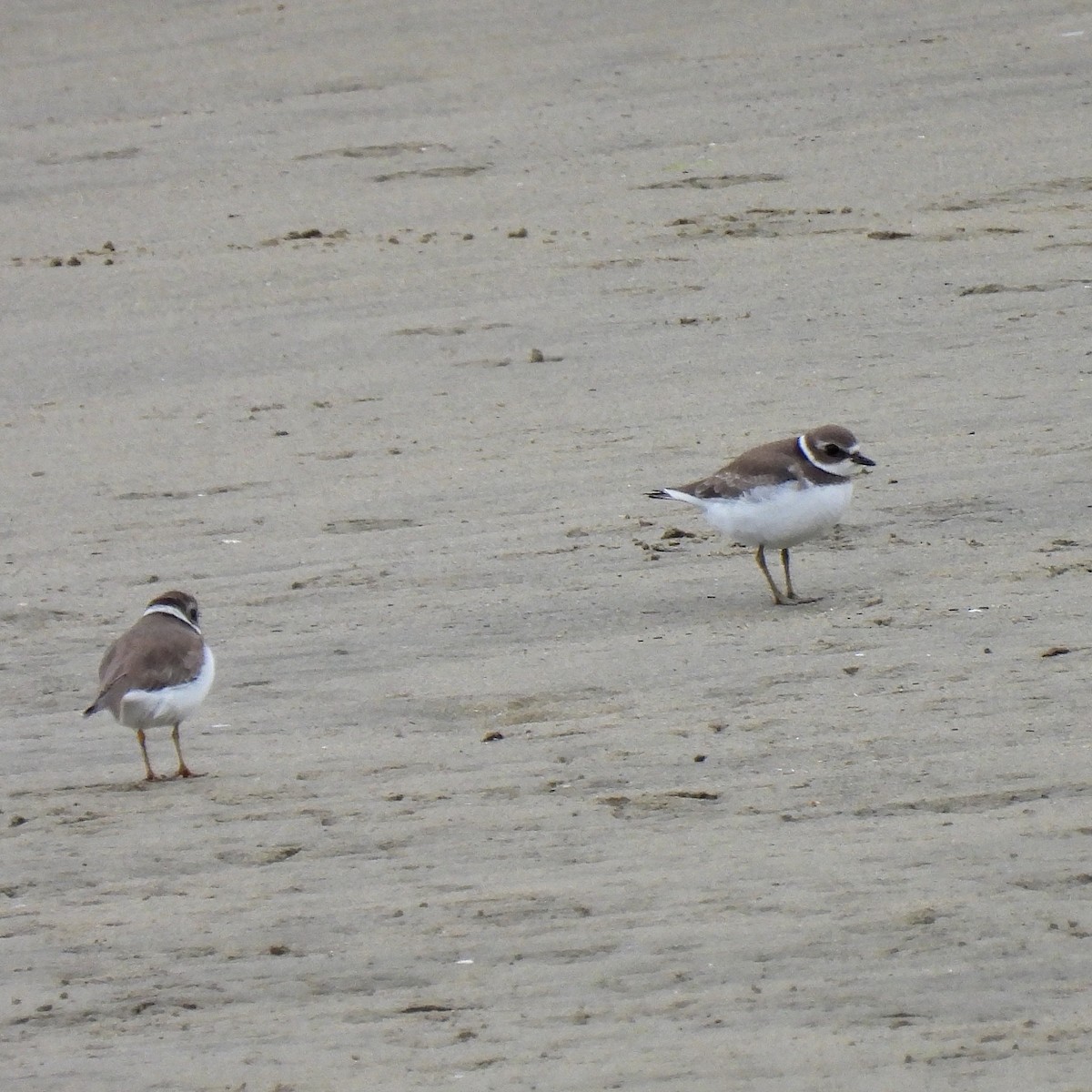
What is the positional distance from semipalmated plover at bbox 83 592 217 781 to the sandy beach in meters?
0.22

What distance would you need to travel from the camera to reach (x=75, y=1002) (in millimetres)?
5152

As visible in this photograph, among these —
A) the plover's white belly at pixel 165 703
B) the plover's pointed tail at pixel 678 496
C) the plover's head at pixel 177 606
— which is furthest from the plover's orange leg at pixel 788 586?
the plover's white belly at pixel 165 703

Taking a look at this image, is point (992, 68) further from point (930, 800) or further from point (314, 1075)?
point (314, 1075)

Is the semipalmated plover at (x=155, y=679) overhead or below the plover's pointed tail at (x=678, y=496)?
overhead

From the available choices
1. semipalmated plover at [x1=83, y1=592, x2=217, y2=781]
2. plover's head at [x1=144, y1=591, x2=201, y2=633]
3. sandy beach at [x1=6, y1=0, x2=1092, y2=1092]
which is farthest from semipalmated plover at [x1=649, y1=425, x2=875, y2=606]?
semipalmated plover at [x1=83, y1=592, x2=217, y2=781]

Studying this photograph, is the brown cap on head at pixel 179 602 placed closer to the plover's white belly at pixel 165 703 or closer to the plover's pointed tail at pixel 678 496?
the plover's white belly at pixel 165 703

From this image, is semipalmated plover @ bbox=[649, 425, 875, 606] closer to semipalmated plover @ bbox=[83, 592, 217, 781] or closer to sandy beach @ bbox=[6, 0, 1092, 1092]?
sandy beach @ bbox=[6, 0, 1092, 1092]

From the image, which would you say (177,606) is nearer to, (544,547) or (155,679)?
(155,679)

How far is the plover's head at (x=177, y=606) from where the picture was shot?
7.15 meters

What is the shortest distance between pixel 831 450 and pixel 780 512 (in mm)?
378

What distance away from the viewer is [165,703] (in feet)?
21.2

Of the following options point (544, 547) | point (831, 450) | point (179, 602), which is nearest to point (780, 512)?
point (831, 450)

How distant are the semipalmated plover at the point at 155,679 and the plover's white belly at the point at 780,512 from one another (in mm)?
2131

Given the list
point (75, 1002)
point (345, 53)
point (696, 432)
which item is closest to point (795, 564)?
point (696, 432)
